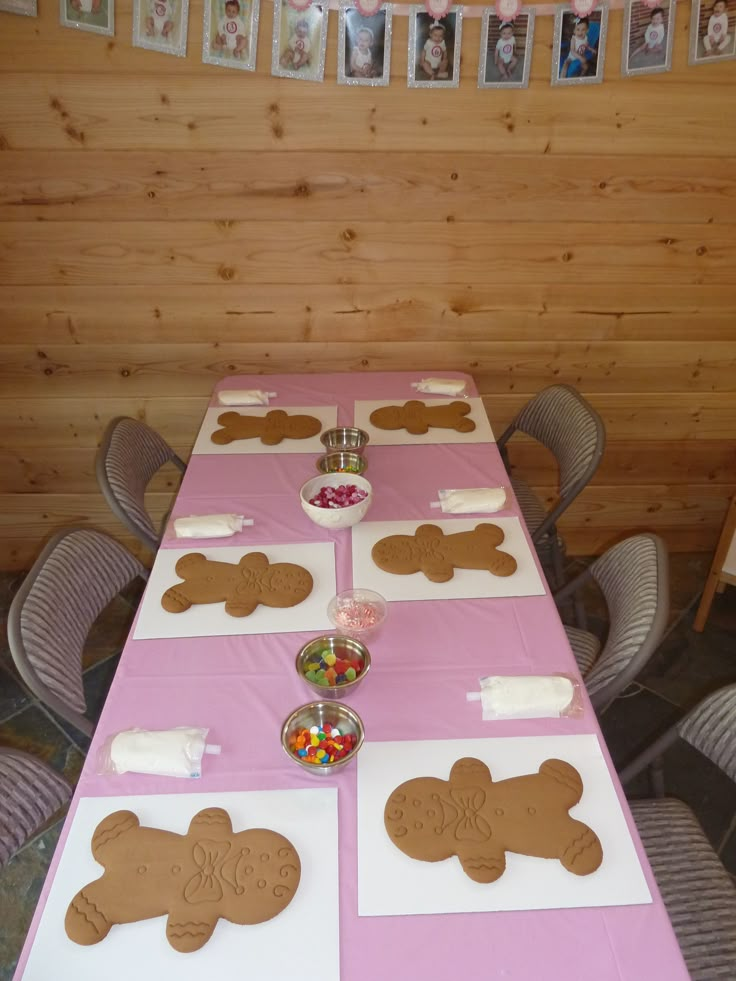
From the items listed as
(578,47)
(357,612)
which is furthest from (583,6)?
(357,612)

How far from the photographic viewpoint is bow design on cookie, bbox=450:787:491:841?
96 cm

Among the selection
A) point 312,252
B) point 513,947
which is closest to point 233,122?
point 312,252

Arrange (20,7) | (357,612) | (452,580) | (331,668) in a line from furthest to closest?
1. (20,7)
2. (452,580)
3. (357,612)
4. (331,668)

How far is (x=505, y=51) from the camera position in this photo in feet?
6.00

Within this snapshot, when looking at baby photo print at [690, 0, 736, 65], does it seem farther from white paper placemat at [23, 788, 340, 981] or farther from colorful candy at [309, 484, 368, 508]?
white paper placemat at [23, 788, 340, 981]

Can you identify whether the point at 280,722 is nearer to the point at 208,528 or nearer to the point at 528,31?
the point at 208,528

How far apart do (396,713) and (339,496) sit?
60cm

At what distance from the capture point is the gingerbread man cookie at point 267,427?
1.91 m

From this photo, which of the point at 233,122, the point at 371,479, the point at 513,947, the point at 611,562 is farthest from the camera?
the point at 233,122

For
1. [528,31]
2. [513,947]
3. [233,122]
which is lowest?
[513,947]

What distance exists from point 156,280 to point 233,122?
20.6 inches

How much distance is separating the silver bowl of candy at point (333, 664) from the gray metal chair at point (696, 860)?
1.91ft

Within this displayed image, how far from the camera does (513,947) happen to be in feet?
2.76

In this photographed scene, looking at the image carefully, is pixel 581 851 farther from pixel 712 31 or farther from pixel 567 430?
pixel 712 31
